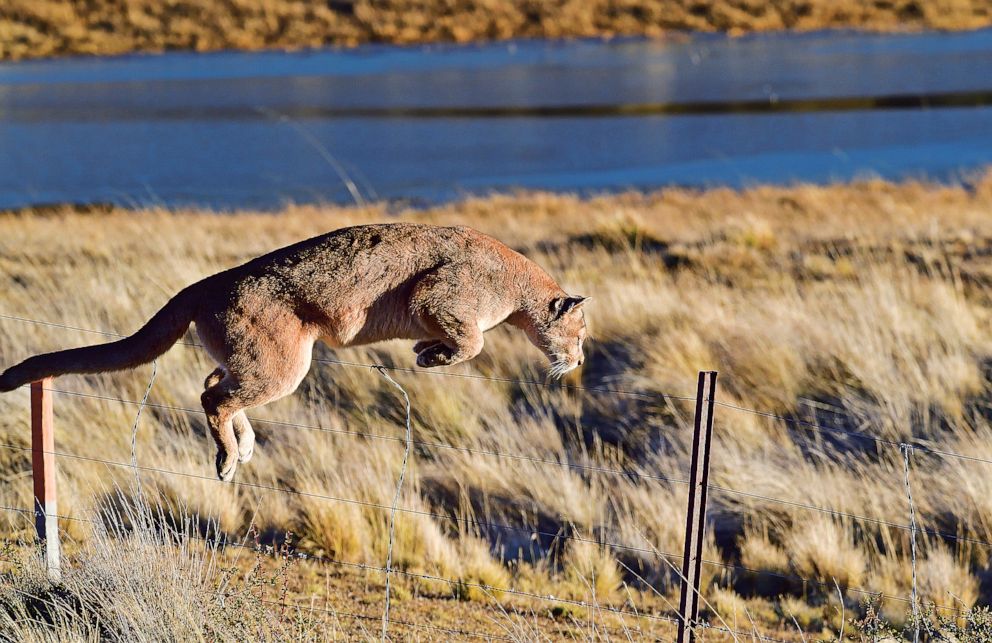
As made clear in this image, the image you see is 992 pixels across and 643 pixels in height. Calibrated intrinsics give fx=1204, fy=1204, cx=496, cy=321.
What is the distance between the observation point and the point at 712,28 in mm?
50500

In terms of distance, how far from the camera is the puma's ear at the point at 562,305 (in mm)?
2941

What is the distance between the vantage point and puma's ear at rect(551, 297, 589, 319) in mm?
2941

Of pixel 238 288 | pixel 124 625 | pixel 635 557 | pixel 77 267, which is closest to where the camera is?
pixel 238 288

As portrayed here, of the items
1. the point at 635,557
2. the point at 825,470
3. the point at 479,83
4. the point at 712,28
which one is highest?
the point at 712,28

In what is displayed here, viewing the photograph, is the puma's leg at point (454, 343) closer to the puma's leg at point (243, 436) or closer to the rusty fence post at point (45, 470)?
the puma's leg at point (243, 436)

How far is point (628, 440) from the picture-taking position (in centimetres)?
814

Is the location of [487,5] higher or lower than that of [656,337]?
higher

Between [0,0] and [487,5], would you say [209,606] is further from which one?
[0,0]

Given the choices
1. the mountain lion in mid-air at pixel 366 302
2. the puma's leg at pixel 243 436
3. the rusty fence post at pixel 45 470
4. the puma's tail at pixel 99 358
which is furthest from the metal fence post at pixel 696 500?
the rusty fence post at pixel 45 470

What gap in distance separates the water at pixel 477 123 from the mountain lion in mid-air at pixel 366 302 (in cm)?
1790

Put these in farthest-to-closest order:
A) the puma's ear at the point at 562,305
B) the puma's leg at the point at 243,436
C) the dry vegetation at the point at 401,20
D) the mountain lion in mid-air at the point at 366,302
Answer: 1. the dry vegetation at the point at 401,20
2. the puma's leg at the point at 243,436
3. the puma's ear at the point at 562,305
4. the mountain lion in mid-air at the point at 366,302

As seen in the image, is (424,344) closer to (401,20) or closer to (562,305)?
(562,305)

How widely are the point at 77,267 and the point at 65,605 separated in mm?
8541

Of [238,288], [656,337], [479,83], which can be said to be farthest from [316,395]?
[479,83]
